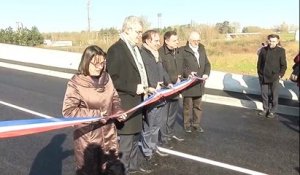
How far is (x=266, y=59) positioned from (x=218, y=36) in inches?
1339

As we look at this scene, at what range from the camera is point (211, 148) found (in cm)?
724

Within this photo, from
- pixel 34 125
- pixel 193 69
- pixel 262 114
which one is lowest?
pixel 262 114

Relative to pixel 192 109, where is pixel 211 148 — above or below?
below

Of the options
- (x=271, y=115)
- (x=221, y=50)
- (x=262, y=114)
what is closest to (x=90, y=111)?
(x=271, y=115)

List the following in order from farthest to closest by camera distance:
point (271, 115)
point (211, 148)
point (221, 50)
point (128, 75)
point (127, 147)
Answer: point (221, 50), point (271, 115), point (211, 148), point (127, 147), point (128, 75)

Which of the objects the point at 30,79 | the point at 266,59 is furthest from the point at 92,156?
the point at 30,79

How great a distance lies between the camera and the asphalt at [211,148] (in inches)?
243

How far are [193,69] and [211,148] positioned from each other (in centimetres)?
156

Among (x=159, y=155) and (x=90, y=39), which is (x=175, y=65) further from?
(x=90, y=39)

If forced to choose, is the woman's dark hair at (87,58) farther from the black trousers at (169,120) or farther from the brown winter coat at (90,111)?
the black trousers at (169,120)

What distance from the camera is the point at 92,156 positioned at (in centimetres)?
425

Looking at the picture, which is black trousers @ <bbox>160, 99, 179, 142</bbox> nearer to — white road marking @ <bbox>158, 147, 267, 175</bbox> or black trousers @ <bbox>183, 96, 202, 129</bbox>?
white road marking @ <bbox>158, 147, 267, 175</bbox>

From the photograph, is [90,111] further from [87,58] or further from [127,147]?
[127,147]

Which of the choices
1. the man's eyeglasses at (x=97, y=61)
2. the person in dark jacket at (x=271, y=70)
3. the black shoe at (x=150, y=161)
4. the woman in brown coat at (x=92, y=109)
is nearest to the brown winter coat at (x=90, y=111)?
the woman in brown coat at (x=92, y=109)
